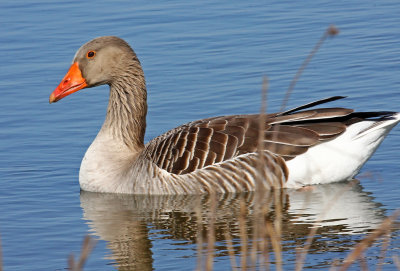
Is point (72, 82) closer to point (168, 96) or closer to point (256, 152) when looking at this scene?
point (256, 152)

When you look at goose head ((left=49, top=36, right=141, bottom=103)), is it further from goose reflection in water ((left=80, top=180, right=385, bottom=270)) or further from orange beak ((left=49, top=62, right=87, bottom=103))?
goose reflection in water ((left=80, top=180, right=385, bottom=270))

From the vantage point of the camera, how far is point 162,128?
534 inches

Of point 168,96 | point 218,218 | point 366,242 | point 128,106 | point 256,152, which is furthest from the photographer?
point 168,96

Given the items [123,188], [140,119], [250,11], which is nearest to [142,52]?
[250,11]

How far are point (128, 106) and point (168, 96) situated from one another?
2.62 metres

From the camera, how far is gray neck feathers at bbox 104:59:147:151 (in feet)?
39.9

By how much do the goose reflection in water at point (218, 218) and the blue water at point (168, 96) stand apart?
3 centimetres

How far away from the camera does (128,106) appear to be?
12.2 metres

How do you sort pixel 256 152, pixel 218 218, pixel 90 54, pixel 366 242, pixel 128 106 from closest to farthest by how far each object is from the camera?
pixel 366 242
pixel 218 218
pixel 256 152
pixel 90 54
pixel 128 106

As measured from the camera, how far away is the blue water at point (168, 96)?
9.40 m

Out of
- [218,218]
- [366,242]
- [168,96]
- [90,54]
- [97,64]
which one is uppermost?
[90,54]

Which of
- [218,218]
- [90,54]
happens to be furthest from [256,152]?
[90,54]

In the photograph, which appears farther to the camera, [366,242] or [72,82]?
[72,82]

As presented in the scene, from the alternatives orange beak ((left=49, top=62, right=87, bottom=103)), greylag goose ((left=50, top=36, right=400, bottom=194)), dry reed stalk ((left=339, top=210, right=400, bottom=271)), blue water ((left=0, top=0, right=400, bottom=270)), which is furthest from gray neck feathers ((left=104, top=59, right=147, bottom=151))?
dry reed stalk ((left=339, top=210, right=400, bottom=271))
